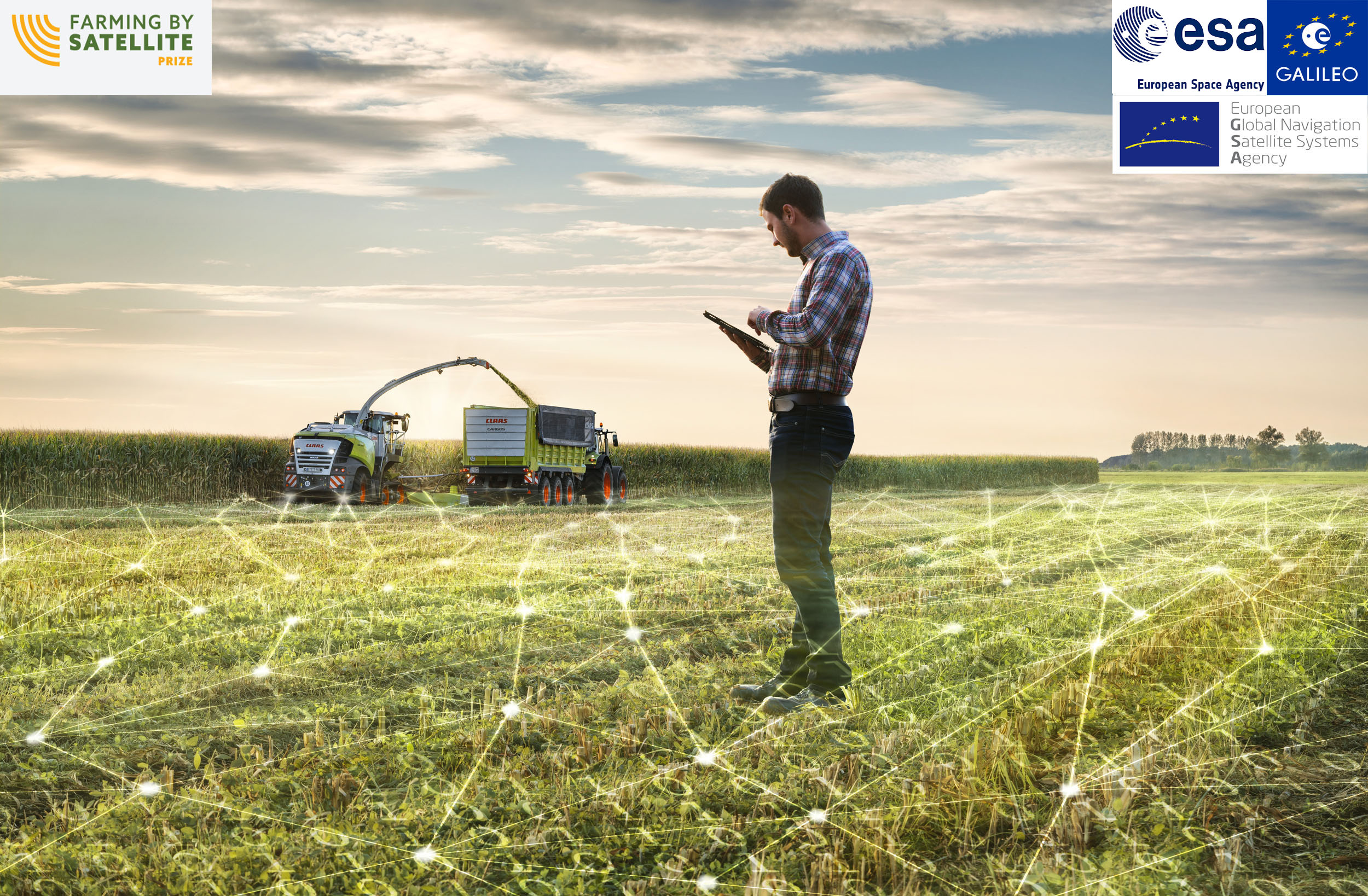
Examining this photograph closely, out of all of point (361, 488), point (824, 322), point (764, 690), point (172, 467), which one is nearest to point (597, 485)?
point (361, 488)

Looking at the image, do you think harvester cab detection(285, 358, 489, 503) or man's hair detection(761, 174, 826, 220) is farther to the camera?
harvester cab detection(285, 358, 489, 503)

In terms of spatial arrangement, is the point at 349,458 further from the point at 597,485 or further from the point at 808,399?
the point at 808,399

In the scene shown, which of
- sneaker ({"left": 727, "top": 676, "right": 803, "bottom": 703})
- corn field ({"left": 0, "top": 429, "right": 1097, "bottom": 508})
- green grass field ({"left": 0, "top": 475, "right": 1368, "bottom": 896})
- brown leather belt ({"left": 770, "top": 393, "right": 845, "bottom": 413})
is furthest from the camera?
corn field ({"left": 0, "top": 429, "right": 1097, "bottom": 508})

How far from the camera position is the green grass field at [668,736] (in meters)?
3.60

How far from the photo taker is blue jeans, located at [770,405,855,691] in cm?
527

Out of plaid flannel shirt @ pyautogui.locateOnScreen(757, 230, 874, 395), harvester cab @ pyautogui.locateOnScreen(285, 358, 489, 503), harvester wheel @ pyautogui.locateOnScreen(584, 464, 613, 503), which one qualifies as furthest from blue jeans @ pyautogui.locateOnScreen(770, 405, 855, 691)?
harvester wheel @ pyautogui.locateOnScreen(584, 464, 613, 503)

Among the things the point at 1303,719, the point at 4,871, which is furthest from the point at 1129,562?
the point at 4,871

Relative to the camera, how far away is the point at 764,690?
5.54 m

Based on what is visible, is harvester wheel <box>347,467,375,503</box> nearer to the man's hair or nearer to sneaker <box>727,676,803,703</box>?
sneaker <box>727,676,803,703</box>

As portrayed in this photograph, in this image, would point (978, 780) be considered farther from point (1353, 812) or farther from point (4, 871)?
point (4, 871)

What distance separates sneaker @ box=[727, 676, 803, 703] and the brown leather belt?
1.48 m

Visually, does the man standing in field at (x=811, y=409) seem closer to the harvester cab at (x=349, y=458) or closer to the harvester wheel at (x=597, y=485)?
the harvester cab at (x=349, y=458)

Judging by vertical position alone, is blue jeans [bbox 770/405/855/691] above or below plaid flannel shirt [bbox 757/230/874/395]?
below

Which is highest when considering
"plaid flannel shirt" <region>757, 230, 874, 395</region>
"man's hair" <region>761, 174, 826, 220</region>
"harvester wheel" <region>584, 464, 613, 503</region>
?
"man's hair" <region>761, 174, 826, 220</region>
